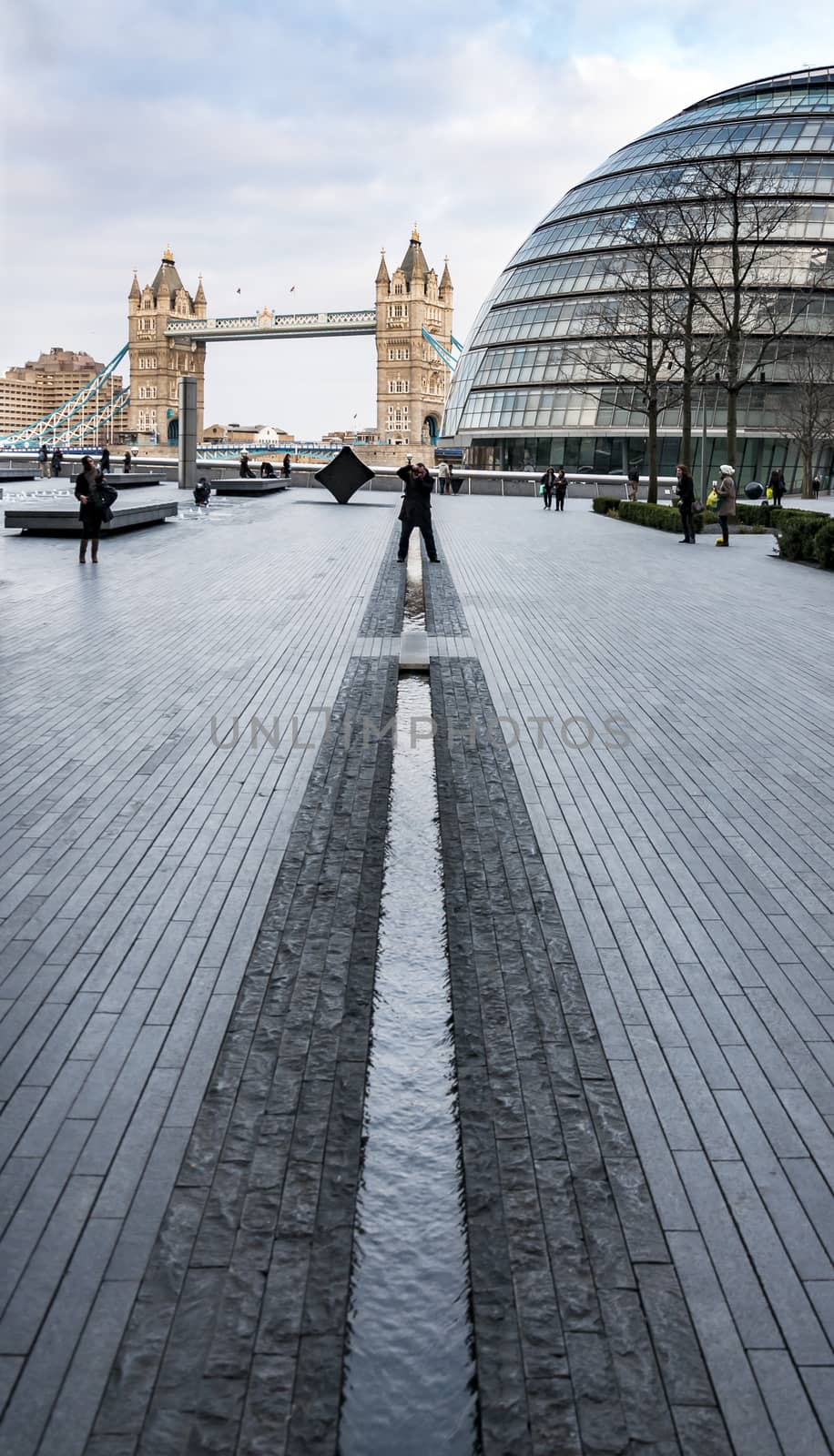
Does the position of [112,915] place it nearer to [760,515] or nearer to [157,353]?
[760,515]

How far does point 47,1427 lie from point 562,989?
2.50 m

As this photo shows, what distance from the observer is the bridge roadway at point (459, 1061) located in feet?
9.10

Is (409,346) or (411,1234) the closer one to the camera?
(411,1234)

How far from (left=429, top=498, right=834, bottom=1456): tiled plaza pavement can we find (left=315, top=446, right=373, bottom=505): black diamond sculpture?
29661 millimetres

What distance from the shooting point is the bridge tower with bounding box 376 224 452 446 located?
540ft

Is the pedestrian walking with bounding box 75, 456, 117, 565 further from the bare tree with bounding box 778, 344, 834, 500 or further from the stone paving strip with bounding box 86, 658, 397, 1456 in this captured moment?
the bare tree with bounding box 778, 344, 834, 500

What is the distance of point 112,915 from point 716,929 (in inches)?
101

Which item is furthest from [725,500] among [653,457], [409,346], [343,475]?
[409,346]

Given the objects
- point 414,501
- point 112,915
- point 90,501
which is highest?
point 414,501

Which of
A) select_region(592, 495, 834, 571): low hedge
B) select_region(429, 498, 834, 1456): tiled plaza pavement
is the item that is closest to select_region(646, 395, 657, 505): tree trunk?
select_region(592, 495, 834, 571): low hedge

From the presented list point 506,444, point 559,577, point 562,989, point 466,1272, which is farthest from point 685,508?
point 506,444

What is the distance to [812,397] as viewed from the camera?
4838 cm

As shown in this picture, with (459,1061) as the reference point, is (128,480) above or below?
above

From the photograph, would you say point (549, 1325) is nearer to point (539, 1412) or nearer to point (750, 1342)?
point (539, 1412)
